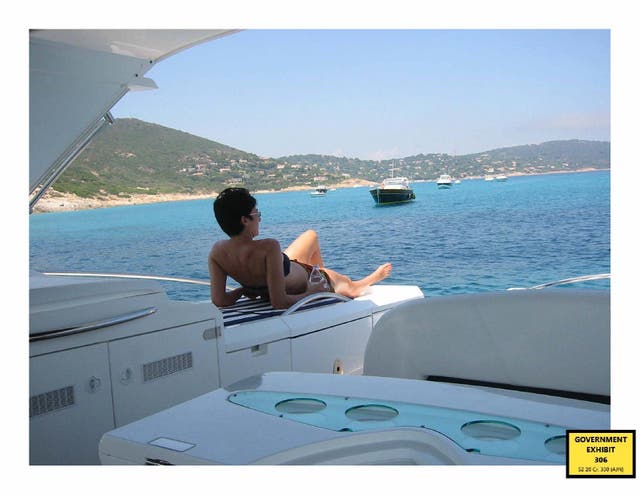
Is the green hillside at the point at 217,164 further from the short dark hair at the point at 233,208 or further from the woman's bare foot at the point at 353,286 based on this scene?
the short dark hair at the point at 233,208

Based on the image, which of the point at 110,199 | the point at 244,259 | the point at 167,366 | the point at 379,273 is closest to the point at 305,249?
the point at 379,273

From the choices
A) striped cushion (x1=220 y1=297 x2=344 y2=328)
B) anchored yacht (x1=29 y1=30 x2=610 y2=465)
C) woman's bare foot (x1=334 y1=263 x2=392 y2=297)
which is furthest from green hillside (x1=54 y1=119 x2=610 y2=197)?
anchored yacht (x1=29 y1=30 x2=610 y2=465)

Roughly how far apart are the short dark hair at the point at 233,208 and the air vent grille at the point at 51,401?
5.03 feet

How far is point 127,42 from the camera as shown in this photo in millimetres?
3166

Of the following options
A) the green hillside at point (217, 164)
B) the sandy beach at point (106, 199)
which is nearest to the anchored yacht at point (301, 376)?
the green hillside at point (217, 164)

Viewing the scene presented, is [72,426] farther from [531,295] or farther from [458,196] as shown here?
[458,196]

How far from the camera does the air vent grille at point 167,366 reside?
1.95 meters

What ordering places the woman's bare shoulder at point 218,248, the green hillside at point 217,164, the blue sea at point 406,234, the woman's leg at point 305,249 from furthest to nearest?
the green hillside at point 217,164
the blue sea at point 406,234
the woman's leg at point 305,249
the woman's bare shoulder at point 218,248

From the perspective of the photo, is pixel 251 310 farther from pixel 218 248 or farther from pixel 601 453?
pixel 601 453

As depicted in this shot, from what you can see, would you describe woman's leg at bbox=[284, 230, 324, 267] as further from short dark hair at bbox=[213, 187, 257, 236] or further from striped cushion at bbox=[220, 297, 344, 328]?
short dark hair at bbox=[213, 187, 257, 236]

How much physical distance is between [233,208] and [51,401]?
162cm

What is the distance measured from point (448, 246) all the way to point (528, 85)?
17.9 meters

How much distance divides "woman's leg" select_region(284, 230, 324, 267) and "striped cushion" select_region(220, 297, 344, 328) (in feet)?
1.83
